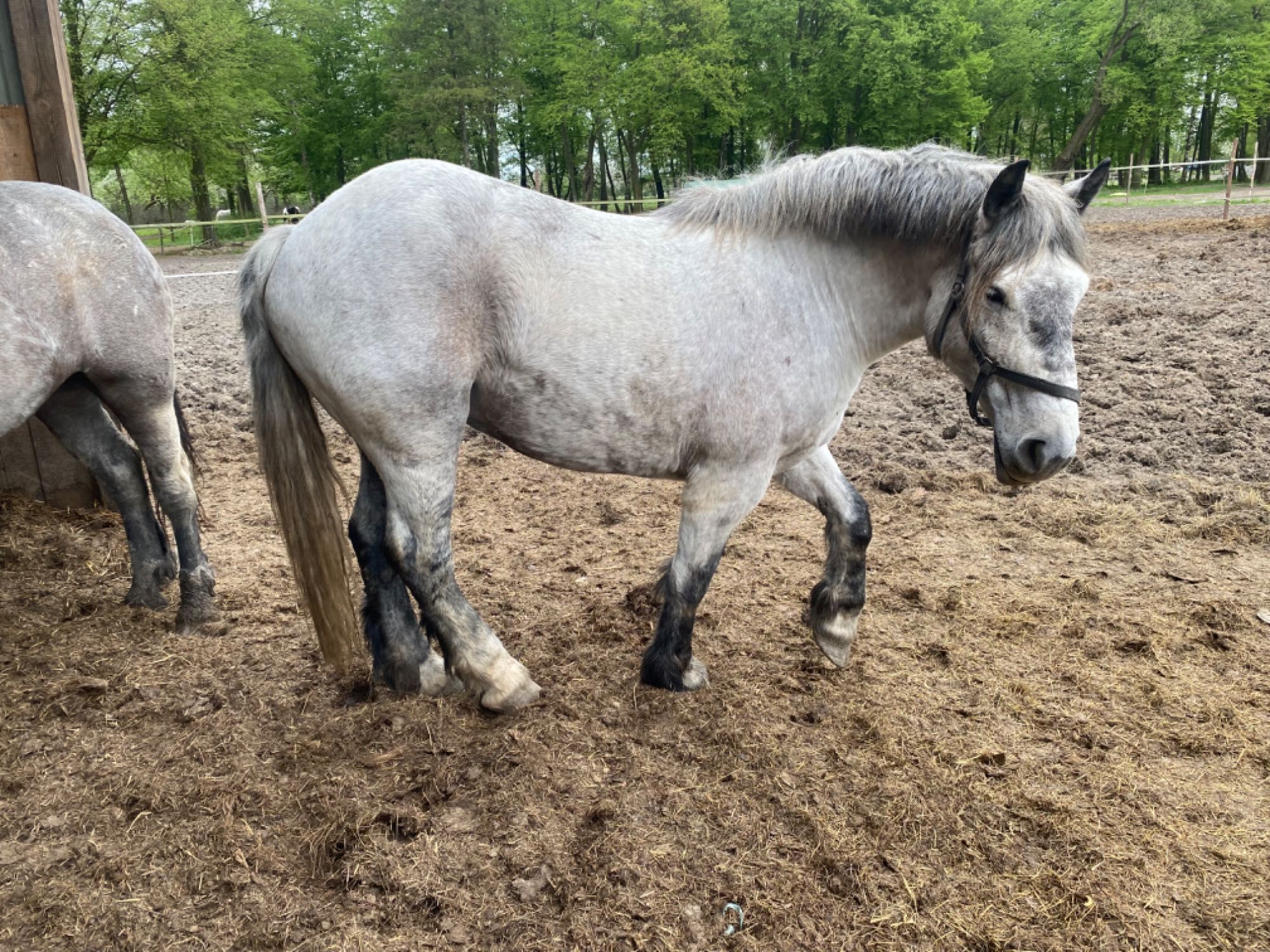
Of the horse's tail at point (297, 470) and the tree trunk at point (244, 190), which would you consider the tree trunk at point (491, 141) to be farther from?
the horse's tail at point (297, 470)

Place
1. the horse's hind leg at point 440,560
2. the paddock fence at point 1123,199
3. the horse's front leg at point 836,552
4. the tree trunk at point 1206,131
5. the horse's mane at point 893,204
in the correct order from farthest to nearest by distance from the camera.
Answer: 1. the tree trunk at point 1206,131
2. the paddock fence at point 1123,199
3. the horse's front leg at point 836,552
4. the horse's hind leg at point 440,560
5. the horse's mane at point 893,204

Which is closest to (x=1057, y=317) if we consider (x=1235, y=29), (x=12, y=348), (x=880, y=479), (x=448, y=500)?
(x=448, y=500)

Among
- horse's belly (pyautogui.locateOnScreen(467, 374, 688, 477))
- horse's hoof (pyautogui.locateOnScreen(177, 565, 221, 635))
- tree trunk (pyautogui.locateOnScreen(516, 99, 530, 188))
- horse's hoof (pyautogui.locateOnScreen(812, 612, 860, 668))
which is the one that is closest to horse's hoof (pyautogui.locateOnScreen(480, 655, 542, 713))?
horse's belly (pyautogui.locateOnScreen(467, 374, 688, 477))

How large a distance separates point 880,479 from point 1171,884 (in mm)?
3260

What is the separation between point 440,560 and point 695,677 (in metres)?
1.08

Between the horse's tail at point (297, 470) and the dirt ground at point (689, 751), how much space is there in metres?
0.42

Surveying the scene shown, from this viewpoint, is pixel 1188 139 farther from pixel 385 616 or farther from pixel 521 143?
pixel 385 616

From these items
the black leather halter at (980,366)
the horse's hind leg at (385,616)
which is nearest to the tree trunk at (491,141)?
the horse's hind leg at (385,616)

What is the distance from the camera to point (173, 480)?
3.41 m

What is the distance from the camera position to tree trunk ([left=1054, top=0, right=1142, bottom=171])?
27.6m

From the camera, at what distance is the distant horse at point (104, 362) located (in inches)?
109

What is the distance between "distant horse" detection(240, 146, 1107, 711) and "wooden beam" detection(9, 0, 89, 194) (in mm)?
2592

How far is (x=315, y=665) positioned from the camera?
3092 millimetres

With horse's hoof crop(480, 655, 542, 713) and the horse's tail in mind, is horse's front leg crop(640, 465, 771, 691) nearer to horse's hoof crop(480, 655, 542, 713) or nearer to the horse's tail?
horse's hoof crop(480, 655, 542, 713)
